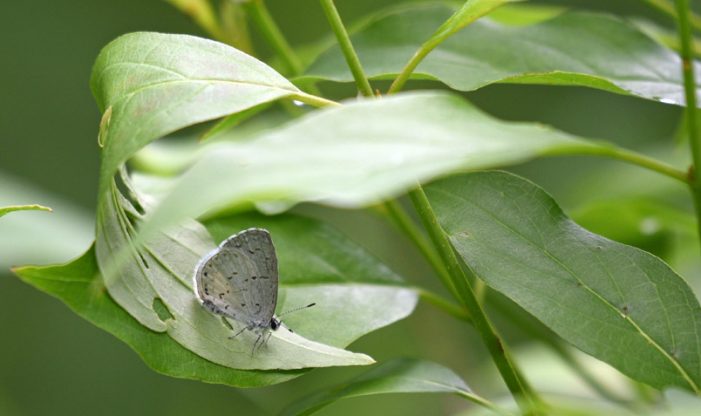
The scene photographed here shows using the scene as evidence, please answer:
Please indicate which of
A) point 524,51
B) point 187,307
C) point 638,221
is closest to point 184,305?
point 187,307

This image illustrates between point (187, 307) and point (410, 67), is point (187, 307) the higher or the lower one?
the lower one

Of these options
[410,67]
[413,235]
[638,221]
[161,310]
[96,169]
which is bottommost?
[96,169]

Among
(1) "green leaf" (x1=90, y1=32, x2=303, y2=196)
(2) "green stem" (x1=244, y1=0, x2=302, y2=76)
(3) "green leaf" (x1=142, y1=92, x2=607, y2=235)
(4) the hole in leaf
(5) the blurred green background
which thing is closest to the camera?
(3) "green leaf" (x1=142, y1=92, x2=607, y2=235)

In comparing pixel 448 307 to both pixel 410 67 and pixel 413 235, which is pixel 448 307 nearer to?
pixel 413 235

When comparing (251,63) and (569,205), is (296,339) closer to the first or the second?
(251,63)

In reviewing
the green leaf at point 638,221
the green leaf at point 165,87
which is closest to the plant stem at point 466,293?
the green leaf at point 165,87

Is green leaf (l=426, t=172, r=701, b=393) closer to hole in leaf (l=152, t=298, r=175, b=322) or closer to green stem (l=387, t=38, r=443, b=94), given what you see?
green stem (l=387, t=38, r=443, b=94)

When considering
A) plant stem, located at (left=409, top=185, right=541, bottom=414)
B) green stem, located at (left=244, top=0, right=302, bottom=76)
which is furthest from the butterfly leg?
green stem, located at (left=244, top=0, right=302, bottom=76)

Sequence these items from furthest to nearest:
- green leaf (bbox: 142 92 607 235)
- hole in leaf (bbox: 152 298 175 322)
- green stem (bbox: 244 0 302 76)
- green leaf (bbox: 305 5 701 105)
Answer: green stem (bbox: 244 0 302 76)
green leaf (bbox: 305 5 701 105)
hole in leaf (bbox: 152 298 175 322)
green leaf (bbox: 142 92 607 235)
